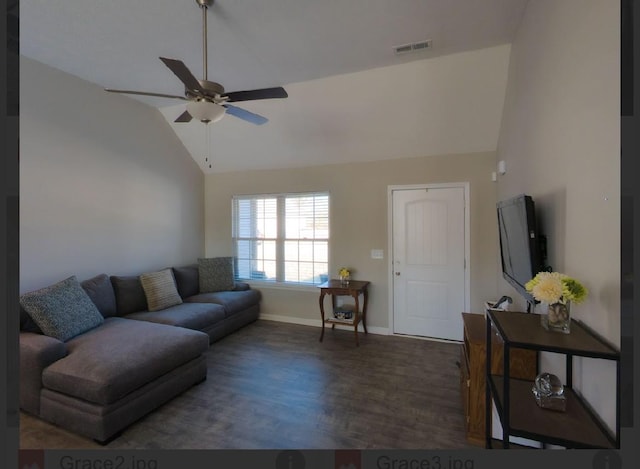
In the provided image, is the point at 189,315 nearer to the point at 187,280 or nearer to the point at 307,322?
the point at 187,280

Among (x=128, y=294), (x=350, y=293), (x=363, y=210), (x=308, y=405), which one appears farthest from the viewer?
(x=363, y=210)

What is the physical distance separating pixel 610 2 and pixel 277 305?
4.27m

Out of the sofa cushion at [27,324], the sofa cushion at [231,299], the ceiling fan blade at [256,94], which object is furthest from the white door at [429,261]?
the sofa cushion at [27,324]

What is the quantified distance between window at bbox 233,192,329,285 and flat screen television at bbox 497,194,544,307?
2448 mm

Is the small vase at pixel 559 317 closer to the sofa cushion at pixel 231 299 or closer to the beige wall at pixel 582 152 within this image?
the beige wall at pixel 582 152

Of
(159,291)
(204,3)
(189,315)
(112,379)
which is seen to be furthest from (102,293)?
(204,3)

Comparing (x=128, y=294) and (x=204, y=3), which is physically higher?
(x=204, y=3)

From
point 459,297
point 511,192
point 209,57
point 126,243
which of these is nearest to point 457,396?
point 459,297

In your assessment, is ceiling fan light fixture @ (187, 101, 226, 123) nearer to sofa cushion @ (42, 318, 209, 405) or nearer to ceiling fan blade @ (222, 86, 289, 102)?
ceiling fan blade @ (222, 86, 289, 102)

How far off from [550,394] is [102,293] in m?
3.78

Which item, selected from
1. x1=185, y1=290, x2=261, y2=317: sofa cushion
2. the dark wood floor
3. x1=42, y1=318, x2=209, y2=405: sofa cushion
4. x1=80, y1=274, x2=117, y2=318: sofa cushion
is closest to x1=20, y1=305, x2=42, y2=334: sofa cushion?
x1=42, y1=318, x2=209, y2=405: sofa cushion

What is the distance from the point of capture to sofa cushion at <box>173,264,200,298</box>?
3939 mm

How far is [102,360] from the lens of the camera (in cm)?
201

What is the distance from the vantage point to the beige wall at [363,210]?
3418mm
